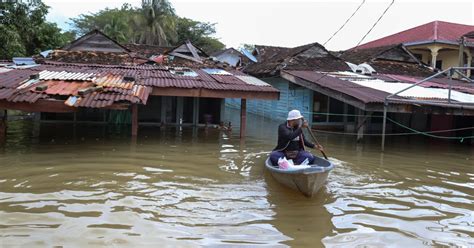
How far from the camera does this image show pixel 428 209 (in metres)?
7.09

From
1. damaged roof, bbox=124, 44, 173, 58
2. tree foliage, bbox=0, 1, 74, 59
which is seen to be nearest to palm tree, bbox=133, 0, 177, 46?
tree foliage, bbox=0, 1, 74, 59

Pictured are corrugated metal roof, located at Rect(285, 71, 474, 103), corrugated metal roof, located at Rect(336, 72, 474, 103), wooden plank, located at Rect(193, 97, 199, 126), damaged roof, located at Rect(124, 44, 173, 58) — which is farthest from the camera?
damaged roof, located at Rect(124, 44, 173, 58)

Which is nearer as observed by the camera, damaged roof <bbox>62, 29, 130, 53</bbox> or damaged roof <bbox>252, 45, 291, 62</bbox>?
damaged roof <bbox>62, 29, 130, 53</bbox>

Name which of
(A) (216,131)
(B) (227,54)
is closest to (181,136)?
(A) (216,131)

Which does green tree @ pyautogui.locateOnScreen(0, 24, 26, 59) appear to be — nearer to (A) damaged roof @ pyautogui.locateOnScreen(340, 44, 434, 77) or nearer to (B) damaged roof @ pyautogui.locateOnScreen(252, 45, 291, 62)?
(B) damaged roof @ pyautogui.locateOnScreen(252, 45, 291, 62)

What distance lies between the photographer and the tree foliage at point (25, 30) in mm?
19172

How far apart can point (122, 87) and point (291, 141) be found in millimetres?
5903

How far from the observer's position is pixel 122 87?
12133mm

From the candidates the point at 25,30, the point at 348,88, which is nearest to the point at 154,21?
the point at 25,30

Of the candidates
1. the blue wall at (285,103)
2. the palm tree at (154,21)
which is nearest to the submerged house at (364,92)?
the blue wall at (285,103)

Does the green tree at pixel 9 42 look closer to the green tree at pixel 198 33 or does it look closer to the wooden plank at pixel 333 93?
the wooden plank at pixel 333 93

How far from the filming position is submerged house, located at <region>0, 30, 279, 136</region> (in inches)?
429

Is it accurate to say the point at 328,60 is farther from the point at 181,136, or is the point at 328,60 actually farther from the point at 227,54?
the point at 227,54

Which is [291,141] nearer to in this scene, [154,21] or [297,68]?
[297,68]
